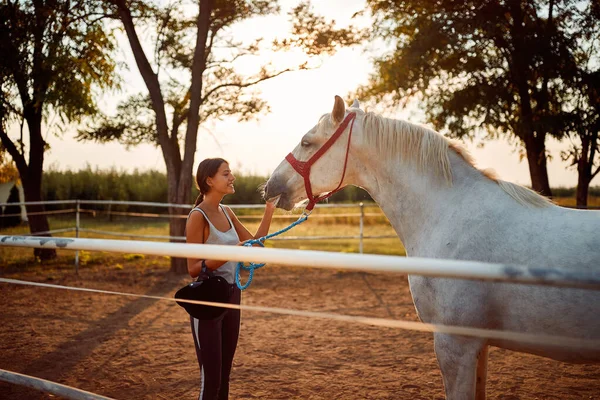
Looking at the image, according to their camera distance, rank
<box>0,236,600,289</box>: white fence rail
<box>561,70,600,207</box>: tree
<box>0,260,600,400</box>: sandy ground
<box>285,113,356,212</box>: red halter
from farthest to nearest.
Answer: <box>561,70,600,207</box>: tree < <box>0,260,600,400</box>: sandy ground < <box>285,113,356,212</box>: red halter < <box>0,236,600,289</box>: white fence rail

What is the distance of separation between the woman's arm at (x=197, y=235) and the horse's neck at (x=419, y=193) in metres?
0.96

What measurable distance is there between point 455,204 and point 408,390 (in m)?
1.94

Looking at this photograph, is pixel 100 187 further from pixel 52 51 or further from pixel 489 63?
pixel 489 63

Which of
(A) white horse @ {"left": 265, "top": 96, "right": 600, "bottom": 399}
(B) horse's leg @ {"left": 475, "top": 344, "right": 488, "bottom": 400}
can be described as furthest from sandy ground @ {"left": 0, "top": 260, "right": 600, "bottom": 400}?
(A) white horse @ {"left": 265, "top": 96, "right": 600, "bottom": 399}

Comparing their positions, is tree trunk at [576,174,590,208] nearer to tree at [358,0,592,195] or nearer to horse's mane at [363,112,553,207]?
tree at [358,0,592,195]

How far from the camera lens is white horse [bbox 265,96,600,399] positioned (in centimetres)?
199

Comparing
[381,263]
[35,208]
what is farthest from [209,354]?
[35,208]

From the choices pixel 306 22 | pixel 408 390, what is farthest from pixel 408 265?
pixel 306 22

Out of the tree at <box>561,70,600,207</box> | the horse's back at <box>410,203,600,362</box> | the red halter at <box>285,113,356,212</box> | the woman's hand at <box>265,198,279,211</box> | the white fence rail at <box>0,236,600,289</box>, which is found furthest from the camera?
the tree at <box>561,70,600,207</box>

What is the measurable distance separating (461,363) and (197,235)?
1.49m

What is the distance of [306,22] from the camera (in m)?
8.98

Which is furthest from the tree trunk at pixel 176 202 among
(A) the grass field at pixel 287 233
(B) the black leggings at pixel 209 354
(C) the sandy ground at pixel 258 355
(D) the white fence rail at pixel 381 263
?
(D) the white fence rail at pixel 381 263

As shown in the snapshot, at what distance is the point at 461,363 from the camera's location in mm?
2125

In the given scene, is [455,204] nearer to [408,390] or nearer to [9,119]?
[408,390]
